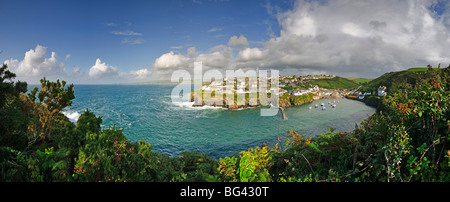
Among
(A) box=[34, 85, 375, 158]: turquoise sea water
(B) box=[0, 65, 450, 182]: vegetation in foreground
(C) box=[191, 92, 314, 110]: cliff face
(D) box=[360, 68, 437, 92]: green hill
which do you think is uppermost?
(D) box=[360, 68, 437, 92]: green hill

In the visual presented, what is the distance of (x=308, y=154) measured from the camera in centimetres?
624

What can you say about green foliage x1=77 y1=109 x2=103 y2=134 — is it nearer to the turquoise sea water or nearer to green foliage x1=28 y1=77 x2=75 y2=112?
green foliage x1=28 y1=77 x2=75 y2=112

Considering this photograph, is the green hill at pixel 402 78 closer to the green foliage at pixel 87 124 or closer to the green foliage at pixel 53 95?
the green foliage at pixel 87 124

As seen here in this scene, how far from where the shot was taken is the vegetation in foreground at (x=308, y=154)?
11.6 ft

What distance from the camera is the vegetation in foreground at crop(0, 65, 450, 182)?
3.52 meters

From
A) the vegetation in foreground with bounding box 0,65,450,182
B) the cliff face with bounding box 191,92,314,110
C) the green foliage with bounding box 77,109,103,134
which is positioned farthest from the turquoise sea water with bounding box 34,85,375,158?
the vegetation in foreground with bounding box 0,65,450,182

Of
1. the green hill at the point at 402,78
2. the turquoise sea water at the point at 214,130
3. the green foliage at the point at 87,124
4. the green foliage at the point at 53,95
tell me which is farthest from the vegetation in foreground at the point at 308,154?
the turquoise sea water at the point at 214,130

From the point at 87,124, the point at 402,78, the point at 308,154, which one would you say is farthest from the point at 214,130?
the point at 402,78

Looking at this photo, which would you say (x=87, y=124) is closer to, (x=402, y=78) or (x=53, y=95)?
(x=53, y=95)

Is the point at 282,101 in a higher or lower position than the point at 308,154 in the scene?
lower

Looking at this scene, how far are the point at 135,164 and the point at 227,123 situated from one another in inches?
1458

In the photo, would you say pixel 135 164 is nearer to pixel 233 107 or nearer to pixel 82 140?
pixel 82 140
